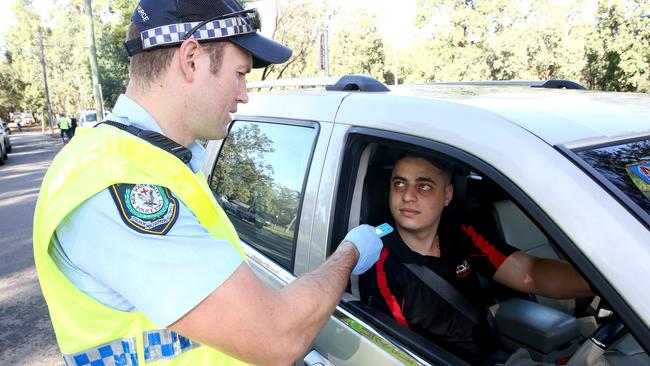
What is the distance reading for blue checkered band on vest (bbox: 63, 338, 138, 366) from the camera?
1038mm

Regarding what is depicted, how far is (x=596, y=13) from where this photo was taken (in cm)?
2108

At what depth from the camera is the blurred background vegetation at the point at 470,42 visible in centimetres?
1948

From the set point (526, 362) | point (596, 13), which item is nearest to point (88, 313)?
point (526, 362)

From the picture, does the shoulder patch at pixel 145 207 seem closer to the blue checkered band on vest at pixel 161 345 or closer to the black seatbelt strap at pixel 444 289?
the blue checkered band on vest at pixel 161 345

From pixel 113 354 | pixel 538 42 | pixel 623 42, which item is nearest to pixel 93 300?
pixel 113 354

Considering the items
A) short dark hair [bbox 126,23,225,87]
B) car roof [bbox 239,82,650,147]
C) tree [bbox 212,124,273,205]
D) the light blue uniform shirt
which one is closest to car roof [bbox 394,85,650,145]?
car roof [bbox 239,82,650,147]

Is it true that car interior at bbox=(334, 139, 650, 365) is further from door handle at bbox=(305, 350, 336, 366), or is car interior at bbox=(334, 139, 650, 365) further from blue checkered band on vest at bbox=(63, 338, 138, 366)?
blue checkered band on vest at bbox=(63, 338, 138, 366)

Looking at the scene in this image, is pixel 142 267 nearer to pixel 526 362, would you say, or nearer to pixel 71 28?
pixel 526 362

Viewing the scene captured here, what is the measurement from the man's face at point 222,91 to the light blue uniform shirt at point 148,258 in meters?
0.35

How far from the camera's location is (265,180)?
216cm

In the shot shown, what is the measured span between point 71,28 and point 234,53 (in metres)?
54.4

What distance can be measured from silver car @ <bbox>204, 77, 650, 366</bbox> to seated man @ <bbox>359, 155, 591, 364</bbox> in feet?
0.35

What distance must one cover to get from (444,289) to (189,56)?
1.24m

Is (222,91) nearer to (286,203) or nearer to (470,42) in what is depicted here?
(286,203)
